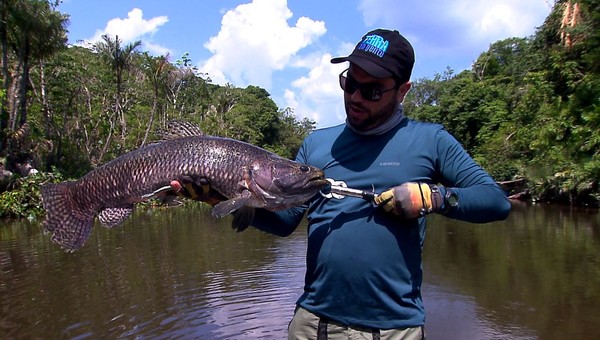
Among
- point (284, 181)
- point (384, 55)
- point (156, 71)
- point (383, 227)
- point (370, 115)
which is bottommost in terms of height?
point (383, 227)

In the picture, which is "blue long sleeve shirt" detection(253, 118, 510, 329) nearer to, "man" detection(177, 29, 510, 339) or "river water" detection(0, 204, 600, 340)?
"man" detection(177, 29, 510, 339)

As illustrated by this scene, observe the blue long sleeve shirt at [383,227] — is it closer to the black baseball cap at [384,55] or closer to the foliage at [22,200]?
the black baseball cap at [384,55]

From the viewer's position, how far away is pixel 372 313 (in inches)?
86.7

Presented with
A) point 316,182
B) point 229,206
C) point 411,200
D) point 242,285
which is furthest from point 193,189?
point 242,285

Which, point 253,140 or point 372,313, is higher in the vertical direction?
point 253,140

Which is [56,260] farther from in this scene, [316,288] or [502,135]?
[502,135]

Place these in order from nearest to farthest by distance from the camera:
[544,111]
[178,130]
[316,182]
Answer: [316,182], [178,130], [544,111]

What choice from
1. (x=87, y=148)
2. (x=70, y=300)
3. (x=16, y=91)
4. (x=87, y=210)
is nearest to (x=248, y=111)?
(x=87, y=148)

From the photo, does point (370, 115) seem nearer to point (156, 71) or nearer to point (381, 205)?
point (381, 205)

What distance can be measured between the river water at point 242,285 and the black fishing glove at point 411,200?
571 centimetres

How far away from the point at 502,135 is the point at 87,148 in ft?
84.6

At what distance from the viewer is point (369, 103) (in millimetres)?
2342

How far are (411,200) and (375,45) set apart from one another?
70 centimetres

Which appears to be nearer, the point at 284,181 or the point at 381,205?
the point at 381,205
